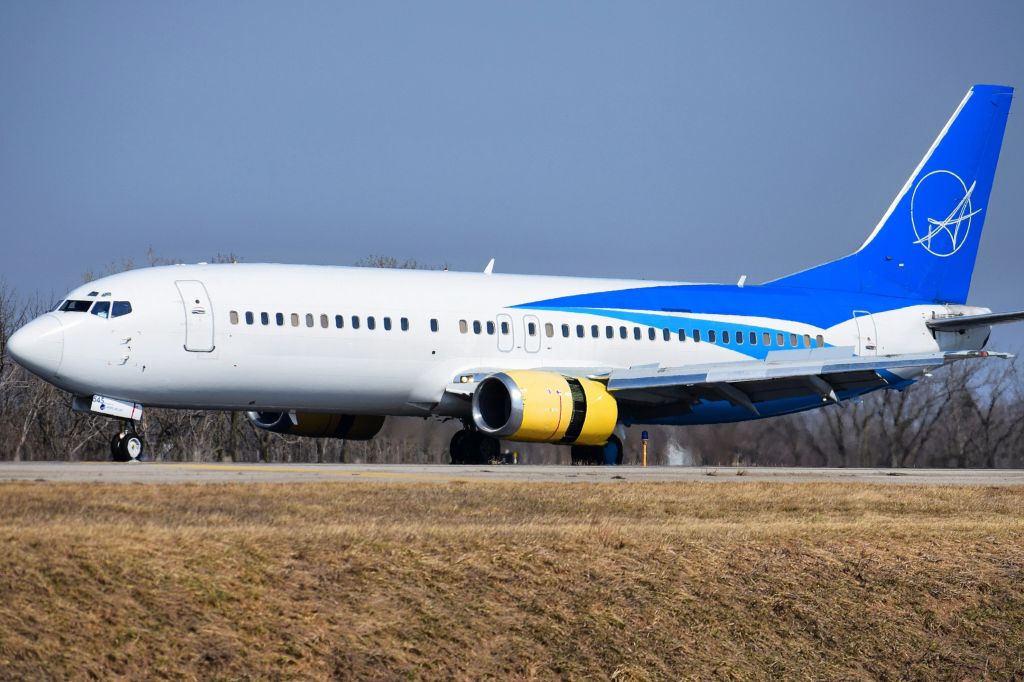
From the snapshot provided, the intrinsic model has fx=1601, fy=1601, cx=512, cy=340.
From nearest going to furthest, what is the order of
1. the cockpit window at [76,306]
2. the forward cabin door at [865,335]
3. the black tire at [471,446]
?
the cockpit window at [76,306], the black tire at [471,446], the forward cabin door at [865,335]

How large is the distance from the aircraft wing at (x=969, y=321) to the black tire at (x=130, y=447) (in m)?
19.9

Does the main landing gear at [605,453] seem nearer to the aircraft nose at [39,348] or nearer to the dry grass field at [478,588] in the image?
the aircraft nose at [39,348]

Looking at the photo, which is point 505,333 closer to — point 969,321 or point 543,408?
point 543,408

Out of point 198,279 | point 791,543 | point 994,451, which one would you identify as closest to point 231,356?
point 198,279

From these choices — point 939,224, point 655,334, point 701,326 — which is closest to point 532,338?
point 655,334

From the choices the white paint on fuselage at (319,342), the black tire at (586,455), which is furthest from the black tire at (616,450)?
the white paint on fuselage at (319,342)

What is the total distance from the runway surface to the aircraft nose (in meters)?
Result: 2.15

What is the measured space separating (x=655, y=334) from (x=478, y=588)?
21368mm

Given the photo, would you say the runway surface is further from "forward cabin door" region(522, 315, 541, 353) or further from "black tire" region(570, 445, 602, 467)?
"forward cabin door" region(522, 315, 541, 353)

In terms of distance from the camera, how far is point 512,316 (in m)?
35.4

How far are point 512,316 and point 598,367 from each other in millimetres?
2476

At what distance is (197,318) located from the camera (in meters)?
30.9

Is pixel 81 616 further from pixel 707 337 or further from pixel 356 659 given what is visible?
pixel 707 337

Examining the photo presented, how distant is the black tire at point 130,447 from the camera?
29.8 metres
